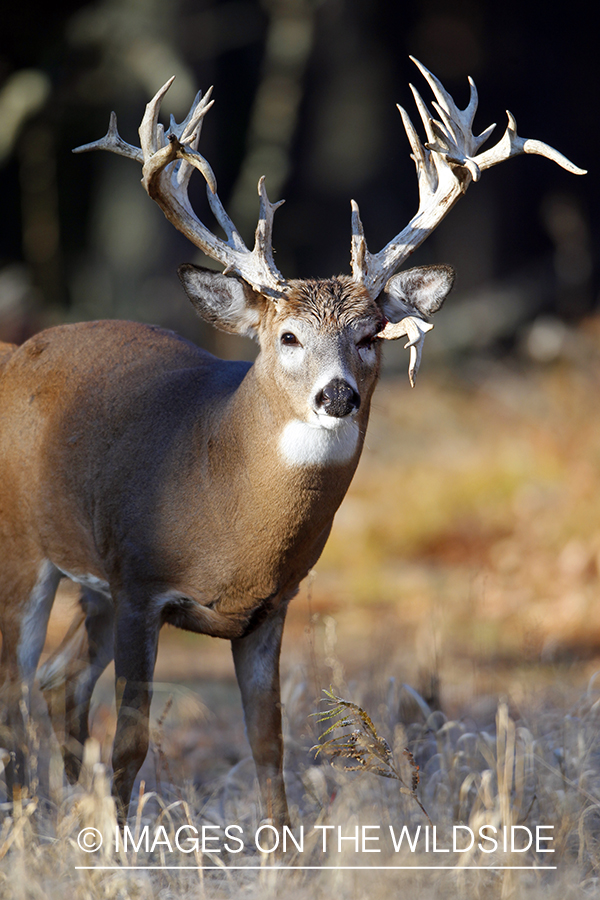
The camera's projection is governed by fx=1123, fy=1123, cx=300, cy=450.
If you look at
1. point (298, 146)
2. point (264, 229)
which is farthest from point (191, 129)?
point (298, 146)

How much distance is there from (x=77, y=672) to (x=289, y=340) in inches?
80.6

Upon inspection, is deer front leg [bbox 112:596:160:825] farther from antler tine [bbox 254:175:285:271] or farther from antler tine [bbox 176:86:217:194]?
antler tine [bbox 176:86:217:194]

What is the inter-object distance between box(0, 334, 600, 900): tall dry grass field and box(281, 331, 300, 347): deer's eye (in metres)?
1.16

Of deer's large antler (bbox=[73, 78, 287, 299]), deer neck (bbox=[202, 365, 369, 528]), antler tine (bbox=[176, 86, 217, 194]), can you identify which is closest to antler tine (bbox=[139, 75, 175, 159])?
deer's large antler (bbox=[73, 78, 287, 299])

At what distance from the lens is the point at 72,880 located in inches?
133

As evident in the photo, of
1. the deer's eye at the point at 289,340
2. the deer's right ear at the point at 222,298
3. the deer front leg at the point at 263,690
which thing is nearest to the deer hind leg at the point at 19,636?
the deer front leg at the point at 263,690

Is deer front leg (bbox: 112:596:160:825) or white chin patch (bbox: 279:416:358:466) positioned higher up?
white chin patch (bbox: 279:416:358:466)

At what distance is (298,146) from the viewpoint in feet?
55.4

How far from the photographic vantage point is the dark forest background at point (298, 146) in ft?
38.0

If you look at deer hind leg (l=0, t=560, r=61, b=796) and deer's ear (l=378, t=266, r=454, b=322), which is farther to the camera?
deer hind leg (l=0, t=560, r=61, b=796)

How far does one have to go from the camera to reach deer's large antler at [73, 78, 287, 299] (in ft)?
13.4

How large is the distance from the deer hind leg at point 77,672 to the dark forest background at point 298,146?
5.30m

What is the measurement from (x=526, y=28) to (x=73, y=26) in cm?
748

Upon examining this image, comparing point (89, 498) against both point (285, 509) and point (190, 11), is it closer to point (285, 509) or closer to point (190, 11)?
point (285, 509)
